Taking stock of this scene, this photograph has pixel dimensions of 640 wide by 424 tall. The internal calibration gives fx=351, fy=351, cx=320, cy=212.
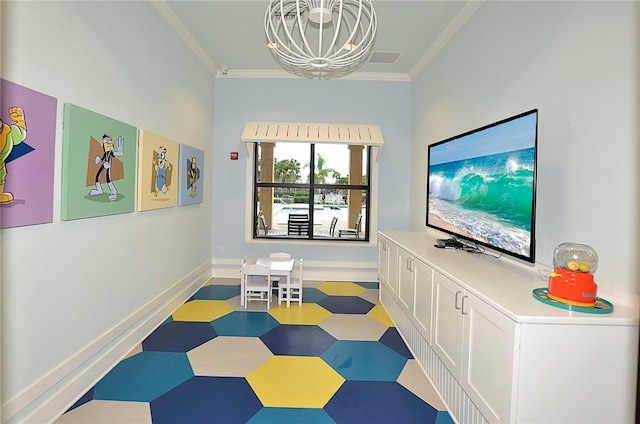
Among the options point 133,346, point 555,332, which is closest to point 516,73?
point 555,332

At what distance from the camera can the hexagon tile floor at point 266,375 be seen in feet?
6.82

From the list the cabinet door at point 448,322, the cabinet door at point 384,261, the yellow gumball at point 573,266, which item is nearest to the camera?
the yellow gumball at point 573,266

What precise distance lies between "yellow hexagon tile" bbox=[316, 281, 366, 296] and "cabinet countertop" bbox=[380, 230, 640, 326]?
158cm

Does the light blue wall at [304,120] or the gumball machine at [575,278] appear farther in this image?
the light blue wall at [304,120]

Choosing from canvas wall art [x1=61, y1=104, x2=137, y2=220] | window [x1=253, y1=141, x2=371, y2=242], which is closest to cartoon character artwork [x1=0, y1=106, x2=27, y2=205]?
canvas wall art [x1=61, y1=104, x2=137, y2=220]

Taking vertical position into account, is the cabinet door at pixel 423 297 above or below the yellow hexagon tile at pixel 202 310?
above

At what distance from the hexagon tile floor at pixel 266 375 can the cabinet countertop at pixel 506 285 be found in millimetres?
867

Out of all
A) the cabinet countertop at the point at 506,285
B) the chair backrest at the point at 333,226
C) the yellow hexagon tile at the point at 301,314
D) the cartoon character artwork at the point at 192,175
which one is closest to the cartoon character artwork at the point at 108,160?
the cartoon character artwork at the point at 192,175

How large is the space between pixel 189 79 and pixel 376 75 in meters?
2.48

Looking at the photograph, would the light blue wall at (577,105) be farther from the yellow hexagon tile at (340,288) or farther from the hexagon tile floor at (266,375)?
the yellow hexagon tile at (340,288)

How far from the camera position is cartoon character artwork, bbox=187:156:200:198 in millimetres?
4020

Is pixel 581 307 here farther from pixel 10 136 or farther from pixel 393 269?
pixel 10 136

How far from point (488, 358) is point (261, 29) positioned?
142 inches

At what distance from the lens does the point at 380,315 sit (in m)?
3.70
